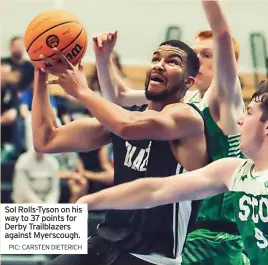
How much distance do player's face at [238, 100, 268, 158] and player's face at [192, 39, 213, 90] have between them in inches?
7.8

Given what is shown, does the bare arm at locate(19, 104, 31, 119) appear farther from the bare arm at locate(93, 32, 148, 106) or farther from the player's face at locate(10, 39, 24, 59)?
the bare arm at locate(93, 32, 148, 106)

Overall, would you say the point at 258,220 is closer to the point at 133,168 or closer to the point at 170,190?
the point at 170,190

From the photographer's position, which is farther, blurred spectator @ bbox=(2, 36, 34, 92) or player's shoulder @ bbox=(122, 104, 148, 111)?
blurred spectator @ bbox=(2, 36, 34, 92)

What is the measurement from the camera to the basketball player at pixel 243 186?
2.21m

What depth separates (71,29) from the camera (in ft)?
7.57

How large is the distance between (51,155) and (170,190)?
500 mm

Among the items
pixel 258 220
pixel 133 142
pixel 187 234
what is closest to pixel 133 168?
pixel 133 142

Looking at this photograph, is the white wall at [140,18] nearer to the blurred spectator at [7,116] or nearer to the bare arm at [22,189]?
Result: the blurred spectator at [7,116]

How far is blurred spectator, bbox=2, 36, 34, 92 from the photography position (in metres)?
2.50

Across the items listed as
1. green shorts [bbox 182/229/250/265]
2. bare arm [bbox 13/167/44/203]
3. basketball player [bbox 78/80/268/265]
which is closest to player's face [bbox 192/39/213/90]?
basketball player [bbox 78/80/268/265]

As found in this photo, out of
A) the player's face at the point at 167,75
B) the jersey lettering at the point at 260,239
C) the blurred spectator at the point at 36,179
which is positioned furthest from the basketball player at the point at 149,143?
the jersey lettering at the point at 260,239

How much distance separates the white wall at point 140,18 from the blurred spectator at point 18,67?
3 centimetres

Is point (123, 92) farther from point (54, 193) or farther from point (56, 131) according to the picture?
point (54, 193)
